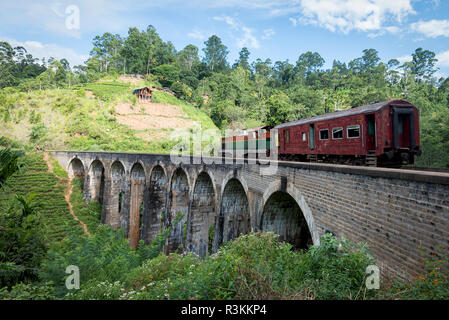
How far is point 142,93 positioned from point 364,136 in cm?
5307

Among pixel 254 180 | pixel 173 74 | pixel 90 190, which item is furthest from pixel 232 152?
pixel 173 74

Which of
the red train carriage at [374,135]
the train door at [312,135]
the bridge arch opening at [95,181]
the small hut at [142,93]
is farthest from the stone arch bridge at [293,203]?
the small hut at [142,93]

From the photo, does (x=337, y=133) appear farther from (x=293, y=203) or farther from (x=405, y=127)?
(x=293, y=203)

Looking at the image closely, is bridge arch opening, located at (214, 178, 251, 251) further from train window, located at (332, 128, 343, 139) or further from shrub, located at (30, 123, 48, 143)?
shrub, located at (30, 123, 48, 143)

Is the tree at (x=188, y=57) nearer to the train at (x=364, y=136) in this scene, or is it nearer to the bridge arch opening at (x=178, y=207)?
the bridge arch opening at (x=178, y=207)

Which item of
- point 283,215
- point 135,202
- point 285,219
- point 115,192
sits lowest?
point 135,202

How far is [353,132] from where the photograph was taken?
26.1 ft

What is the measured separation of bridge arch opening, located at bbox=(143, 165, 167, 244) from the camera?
61.1 feet

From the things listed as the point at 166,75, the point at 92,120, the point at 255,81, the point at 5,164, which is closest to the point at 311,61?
the point at 255,81

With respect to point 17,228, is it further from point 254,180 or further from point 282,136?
point 282,136

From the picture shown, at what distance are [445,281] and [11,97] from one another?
52935 mm

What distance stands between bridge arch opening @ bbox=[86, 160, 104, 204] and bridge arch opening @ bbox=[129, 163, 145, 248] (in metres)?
7.26

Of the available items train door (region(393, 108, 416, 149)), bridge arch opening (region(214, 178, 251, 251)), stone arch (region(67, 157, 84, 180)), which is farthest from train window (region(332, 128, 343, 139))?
stone arch (region(67, 157, 84, 180))
